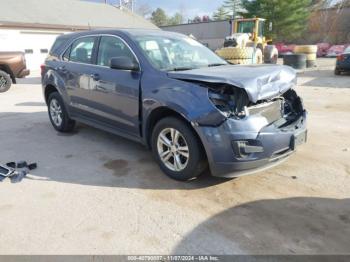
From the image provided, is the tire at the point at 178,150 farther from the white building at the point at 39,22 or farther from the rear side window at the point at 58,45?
the white building at the point at 39,22

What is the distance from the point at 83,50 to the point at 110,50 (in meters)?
0.85

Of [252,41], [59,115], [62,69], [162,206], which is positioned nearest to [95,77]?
[62,69]

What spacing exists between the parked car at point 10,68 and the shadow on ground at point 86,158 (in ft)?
20.5

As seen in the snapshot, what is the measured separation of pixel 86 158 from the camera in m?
5.03

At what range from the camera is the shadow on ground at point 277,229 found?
2843 mm

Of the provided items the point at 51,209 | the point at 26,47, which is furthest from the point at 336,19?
the point at 51,209

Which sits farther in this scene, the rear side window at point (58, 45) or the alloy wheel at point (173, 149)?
the rear side window at point (58, 45)

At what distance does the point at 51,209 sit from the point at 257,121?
240 cm

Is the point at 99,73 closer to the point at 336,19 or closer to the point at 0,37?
the point at 0,37

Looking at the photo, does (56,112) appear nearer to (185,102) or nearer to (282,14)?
(185,102)

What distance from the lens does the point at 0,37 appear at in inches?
801

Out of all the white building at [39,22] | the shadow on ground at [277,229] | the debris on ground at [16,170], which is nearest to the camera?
the shadow on ground at [277,229]

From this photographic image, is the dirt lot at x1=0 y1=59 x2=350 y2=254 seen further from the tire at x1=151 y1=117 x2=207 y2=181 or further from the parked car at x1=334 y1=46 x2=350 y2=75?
the parked car at x1=334 y1=46 x2=350 y2=75

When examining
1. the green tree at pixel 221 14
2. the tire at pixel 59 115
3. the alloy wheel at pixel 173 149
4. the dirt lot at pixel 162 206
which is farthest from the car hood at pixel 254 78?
the green tree at pixel 221 14
